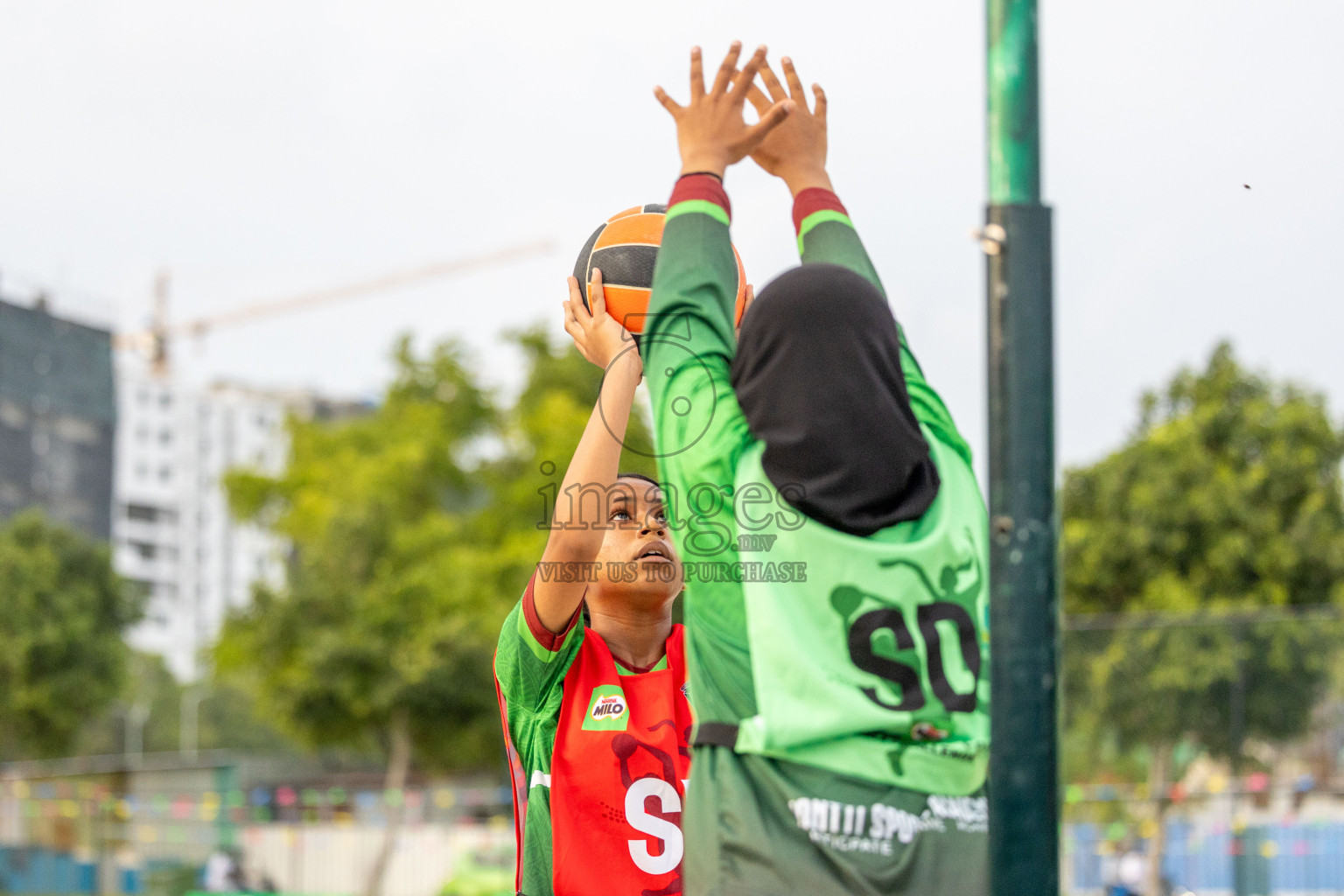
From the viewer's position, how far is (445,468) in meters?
34.3

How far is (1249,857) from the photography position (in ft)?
52.0

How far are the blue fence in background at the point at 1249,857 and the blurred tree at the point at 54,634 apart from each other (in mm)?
21288

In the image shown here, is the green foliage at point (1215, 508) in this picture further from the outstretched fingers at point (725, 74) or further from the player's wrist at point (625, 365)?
the outstretched fingers at point (725, 74)

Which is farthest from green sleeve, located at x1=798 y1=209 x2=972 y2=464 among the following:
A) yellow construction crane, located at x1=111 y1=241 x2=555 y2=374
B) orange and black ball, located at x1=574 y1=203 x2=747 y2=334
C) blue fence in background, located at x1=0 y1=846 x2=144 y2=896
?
yellow construction crane, located at x1=111 y1=241 x2=555 y2=374

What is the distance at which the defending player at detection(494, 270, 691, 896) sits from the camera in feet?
11.8

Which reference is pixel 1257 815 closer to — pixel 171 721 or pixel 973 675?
pixel 973 675

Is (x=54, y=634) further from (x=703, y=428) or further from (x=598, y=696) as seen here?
(x=703, y=428)

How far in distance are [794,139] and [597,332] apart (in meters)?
0.71

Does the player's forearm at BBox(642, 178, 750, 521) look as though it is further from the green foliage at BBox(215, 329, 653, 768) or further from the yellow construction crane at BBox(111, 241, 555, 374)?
the yellow construction crane at BBox(111, 241, 555, 374)

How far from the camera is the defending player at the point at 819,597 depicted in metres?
2.33

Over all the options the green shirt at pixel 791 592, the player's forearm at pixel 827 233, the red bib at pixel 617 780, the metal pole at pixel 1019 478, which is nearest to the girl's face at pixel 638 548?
the red bib at pixel 617 780

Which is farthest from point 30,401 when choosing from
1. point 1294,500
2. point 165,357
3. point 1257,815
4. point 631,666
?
point 165,357

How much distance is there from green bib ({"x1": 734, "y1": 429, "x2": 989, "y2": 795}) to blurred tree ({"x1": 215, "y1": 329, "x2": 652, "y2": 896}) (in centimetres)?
1926

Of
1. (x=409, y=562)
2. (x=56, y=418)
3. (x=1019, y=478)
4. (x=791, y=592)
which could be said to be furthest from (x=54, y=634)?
(x=1019, y=478)
